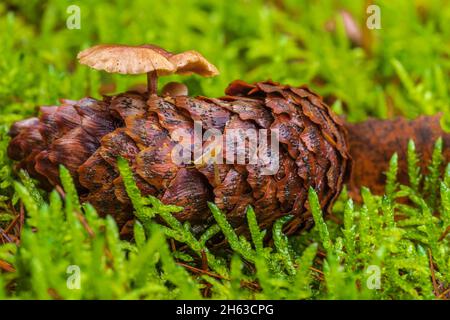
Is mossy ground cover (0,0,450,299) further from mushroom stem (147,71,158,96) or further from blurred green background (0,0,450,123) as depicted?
mushroom stem (147,71,158,96)

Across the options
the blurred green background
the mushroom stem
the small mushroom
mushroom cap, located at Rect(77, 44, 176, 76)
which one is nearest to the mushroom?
mushroom cap, located at Rect(77, 44, 176, 76)

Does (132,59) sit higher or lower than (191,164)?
higher

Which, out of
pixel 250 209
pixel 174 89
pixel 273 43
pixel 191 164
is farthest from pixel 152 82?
pixel 273 43

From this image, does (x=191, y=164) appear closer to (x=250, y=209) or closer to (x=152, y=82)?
(x=250, y=209)

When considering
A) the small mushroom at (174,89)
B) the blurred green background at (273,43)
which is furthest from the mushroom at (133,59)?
the blurred green background at (273,43)

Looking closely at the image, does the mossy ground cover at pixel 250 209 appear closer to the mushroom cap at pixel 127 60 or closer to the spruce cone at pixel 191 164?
the spruce cone at pixel 191 164
